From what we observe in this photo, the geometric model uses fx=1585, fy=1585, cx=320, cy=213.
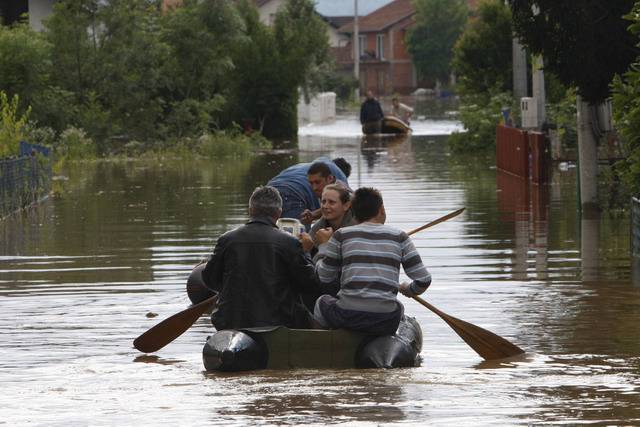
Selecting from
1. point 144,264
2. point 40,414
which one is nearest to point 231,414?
point 40,414

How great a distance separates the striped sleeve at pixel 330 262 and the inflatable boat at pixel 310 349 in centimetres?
38

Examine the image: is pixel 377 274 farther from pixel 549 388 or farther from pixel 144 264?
pixel 144 264

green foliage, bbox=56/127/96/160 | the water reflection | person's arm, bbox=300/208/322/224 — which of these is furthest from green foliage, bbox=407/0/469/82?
the water reflection

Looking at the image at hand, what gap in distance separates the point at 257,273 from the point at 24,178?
16.4m

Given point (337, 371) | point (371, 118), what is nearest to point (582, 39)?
point (337, 371)

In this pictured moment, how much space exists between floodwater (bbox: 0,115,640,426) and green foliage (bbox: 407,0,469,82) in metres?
107

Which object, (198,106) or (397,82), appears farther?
(397,82)

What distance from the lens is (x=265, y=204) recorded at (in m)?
10.8

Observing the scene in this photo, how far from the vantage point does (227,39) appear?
51625 mm

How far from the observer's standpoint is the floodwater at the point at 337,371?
916 centimetres

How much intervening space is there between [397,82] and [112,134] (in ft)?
321

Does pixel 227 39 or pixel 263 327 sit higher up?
pixel 227 39

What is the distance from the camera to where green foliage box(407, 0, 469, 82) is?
135125 millimetres

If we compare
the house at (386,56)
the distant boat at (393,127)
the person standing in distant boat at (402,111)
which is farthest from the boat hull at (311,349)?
the house at (386,56)
